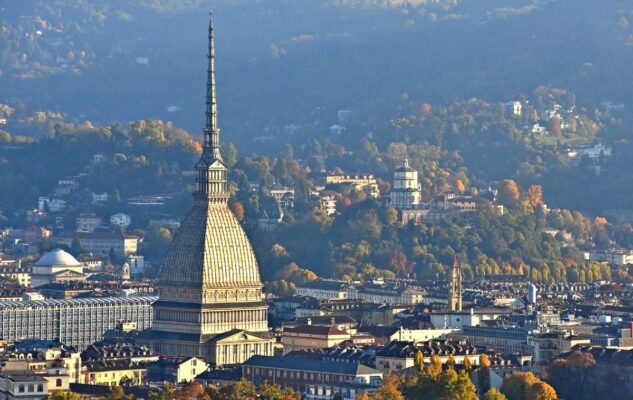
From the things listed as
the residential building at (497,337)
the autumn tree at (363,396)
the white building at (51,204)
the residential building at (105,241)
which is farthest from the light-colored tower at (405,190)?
the autumn tree at (363,396)

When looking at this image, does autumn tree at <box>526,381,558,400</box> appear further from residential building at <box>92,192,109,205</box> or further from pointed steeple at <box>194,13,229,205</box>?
residential building at <box>92,192,109,205</box>

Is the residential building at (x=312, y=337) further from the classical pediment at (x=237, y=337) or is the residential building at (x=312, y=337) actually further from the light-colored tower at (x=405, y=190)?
the light-colored tower at (x=405, y=190)

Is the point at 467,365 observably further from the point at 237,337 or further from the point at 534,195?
the point at 534,195

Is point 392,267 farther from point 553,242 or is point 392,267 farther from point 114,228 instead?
point 114,228

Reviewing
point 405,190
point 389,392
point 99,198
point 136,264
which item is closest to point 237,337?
point 389,392

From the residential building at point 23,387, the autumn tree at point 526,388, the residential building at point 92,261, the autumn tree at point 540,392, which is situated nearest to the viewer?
the residential building at point 23,387

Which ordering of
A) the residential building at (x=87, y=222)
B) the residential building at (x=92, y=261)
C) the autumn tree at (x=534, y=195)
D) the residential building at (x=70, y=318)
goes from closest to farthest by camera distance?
the residential building at (x=70, y=318) < the residential building at (x=92, y=261) < the residential building at (x=87, y=222) < the autumn tree at (x=534, y=195)

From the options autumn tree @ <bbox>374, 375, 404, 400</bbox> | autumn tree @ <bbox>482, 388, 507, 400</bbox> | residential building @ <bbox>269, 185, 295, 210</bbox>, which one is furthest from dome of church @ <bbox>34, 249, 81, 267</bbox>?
autumn tree @ <bbox>482, 388, 507, 400</bbox>

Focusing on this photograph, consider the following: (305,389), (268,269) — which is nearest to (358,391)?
(305,389)
